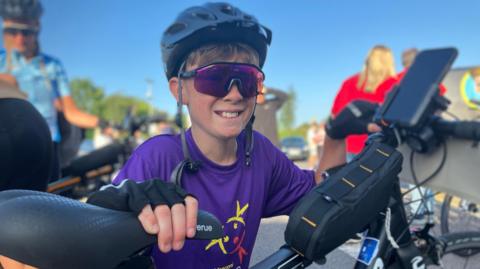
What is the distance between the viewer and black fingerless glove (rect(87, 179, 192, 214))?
2.58 feet

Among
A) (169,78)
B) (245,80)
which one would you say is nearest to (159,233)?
(245,80)

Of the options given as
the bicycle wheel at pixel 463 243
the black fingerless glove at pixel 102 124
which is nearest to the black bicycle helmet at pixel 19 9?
the black fingerless glove at pixel 102 124

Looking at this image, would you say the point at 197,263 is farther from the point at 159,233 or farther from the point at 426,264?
the point at 426,264

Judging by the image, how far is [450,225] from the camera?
3.46 metres

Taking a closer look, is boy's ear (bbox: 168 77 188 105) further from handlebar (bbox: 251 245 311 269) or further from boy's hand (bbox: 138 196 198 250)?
boy's hand (bbox: 138 196 198 250)

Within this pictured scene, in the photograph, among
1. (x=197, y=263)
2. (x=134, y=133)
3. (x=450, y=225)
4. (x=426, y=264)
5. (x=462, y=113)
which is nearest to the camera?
(x=197, y=263)

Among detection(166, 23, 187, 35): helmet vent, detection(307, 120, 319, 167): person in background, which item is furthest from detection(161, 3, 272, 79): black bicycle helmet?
detection(307, 120, 319, 167): person in background

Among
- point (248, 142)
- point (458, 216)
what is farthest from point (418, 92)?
point (458, 216)

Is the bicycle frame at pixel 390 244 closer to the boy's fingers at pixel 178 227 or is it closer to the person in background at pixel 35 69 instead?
the boy's fingers at pixel 178 227

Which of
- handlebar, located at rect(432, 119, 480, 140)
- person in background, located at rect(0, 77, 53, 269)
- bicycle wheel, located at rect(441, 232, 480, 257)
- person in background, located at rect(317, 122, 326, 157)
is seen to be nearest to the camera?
person in background, located at rect(0, 77, 53, 269)

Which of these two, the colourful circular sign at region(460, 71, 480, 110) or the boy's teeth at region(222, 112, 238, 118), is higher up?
the boy's teeth at region(222, 112, 238, 118)

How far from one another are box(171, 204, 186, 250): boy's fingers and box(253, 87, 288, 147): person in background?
1685 millimetres

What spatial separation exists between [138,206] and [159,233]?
0.07 m

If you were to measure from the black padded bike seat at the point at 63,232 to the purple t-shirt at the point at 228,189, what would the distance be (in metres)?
0.53
